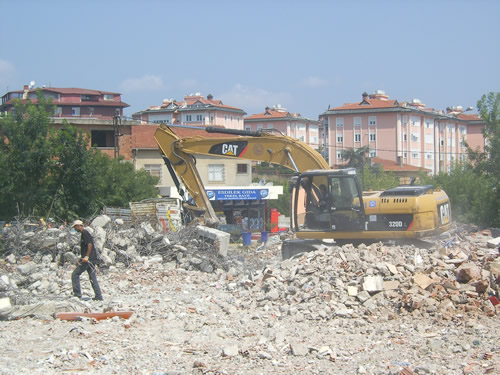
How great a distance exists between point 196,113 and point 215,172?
40966 millimetres

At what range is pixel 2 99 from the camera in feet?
274

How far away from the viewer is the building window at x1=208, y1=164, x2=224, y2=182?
4178 cm

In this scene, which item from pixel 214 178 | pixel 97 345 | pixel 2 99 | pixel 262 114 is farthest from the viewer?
pixel 262 114

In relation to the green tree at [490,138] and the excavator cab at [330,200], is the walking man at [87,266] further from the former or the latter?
the green tree at [490,138]

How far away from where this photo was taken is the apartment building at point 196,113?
81000mm

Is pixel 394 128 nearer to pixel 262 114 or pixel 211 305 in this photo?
pixel 262 114

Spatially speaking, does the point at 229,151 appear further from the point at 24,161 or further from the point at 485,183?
the point at 485,183

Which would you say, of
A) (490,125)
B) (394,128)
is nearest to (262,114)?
(394,128)

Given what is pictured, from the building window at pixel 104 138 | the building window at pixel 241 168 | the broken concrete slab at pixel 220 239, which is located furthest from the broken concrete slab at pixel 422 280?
the building window at pixel 104 138

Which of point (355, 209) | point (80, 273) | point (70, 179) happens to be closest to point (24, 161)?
point (70, 179)

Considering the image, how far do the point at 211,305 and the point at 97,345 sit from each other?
2.99 meters

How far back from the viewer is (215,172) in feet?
138

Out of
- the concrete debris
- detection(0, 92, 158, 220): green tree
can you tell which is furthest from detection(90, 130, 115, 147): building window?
the concrete debris

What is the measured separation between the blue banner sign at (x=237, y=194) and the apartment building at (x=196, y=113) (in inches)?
1603
